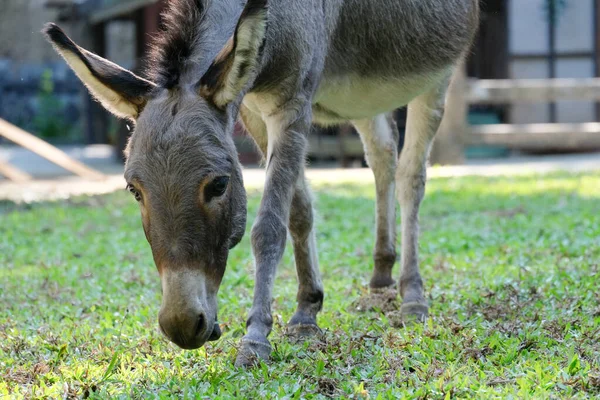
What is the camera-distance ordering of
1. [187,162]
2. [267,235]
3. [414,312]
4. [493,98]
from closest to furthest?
[187,162] → [267,235] → [414,312] → [493,98]

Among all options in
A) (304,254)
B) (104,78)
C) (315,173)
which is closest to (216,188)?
(104,78)

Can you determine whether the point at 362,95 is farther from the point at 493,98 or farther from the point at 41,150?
the point at 493,98

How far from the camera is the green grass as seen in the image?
351 cm

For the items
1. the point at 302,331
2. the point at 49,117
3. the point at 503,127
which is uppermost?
the point at 302,331

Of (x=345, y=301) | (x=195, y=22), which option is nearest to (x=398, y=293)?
(x=345, y=301)

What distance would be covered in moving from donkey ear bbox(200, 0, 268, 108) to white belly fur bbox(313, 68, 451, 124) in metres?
0.98

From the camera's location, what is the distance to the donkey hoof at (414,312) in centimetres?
466

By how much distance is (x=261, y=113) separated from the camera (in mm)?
4340

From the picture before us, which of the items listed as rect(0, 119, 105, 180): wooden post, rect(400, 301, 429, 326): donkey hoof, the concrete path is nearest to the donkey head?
rect(400, 301, 429, 326): donkey hoof

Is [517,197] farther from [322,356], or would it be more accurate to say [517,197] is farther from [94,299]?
[322,356]

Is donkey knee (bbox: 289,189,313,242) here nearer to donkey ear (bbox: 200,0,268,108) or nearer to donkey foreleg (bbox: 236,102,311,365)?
donkey foreleg (bbox: 236,102,311,365)

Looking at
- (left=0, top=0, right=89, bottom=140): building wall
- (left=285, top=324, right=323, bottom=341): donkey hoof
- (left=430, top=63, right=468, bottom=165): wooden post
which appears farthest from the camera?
(left=0, top=0, right=89, bottom=140): building wall

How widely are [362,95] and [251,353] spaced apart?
1.83 meters

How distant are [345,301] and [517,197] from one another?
5.26 meters
